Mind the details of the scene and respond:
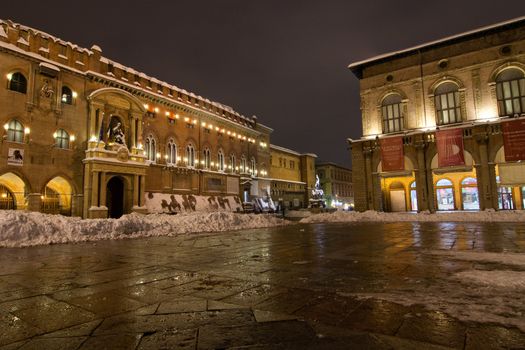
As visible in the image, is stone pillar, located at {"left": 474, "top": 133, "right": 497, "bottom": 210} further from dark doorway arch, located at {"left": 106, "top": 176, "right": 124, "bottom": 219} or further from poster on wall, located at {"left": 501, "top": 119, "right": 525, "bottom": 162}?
dark doorway arch, located at {"left": 106, "top": 176, "right": 124, "bottom": 219}

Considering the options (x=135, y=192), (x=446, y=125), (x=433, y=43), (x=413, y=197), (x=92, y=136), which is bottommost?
(x=413, y=197)

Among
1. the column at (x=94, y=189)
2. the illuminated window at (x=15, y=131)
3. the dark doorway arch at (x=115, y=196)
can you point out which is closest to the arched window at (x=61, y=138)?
the illuminated window at (x=15, y=131)

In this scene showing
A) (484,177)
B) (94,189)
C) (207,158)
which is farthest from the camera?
(207,158)

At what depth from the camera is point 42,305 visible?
4.17m

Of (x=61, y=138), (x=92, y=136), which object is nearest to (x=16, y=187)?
(x=61, y=138)

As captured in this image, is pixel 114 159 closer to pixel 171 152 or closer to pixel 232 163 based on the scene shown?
pixel 171 152

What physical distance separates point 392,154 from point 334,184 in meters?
52.2

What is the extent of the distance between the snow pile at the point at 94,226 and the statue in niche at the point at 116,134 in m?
12.1

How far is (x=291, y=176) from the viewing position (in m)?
61.6

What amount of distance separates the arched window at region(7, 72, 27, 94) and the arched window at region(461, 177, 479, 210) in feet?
121

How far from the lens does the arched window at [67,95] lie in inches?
966

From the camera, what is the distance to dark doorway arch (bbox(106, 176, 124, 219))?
1091 inches

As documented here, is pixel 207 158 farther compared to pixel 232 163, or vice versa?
pixel 232 163

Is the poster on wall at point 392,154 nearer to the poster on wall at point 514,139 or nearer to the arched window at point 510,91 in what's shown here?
the poster on wall at point 514,139
